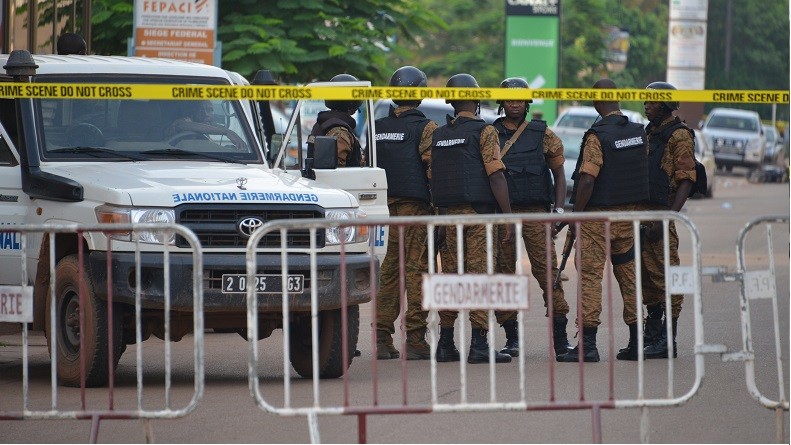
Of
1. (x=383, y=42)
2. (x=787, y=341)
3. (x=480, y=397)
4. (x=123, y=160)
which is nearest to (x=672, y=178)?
(x=787, y=341)

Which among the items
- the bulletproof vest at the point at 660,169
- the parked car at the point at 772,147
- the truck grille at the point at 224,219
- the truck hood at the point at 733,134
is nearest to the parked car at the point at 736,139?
the truck hood at the point at 733,134

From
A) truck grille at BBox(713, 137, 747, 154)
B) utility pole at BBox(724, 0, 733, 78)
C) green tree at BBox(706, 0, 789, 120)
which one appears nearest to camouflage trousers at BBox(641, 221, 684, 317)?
truck grille at BBox(713, 137, 747, 154)

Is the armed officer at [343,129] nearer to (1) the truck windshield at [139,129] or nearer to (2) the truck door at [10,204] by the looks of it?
(1) the truck windshield at [139,129]

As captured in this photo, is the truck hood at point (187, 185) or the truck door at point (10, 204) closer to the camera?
the truck hood at point (187, 185)

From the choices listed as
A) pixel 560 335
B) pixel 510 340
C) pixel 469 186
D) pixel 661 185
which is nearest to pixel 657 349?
pixel 560 335

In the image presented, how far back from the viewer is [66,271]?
9188 millimetres

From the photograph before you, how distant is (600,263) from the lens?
10445 millimetres

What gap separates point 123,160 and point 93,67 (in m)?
0.86

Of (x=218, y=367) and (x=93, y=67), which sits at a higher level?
(x=93, y=67)

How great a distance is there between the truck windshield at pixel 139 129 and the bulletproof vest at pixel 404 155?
3.51ft

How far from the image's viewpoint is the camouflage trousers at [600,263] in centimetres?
1043

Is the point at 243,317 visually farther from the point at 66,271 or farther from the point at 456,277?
the point at 456,277

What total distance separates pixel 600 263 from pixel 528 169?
879 mm

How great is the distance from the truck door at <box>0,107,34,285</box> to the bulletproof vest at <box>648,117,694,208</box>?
430 cm
